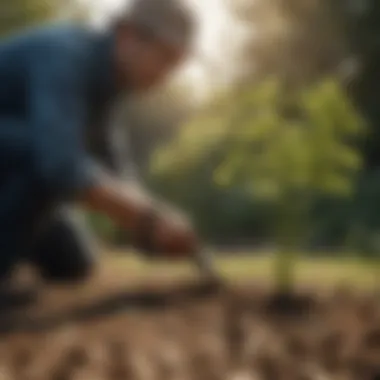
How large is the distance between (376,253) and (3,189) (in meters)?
0.53

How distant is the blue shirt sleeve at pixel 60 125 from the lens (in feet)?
3.78

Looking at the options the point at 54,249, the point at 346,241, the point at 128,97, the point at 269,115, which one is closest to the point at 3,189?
the point at 54,249

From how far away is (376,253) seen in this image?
120 centimetres

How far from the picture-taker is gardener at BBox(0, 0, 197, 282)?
1.16 m

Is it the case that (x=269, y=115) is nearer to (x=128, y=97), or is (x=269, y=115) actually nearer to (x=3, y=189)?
(x=128, y=97)

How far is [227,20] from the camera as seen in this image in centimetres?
118

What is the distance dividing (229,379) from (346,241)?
0.85 feet

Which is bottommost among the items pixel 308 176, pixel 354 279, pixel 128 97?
pixel 354 279

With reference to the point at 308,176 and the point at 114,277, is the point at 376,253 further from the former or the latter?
the point at 114,277

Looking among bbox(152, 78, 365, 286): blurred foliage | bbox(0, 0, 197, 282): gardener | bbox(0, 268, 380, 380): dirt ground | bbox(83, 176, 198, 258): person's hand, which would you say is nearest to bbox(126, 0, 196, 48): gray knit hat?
bbox(0, 0, 197, 282): gardener

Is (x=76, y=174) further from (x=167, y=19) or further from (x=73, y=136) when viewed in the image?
(x=167, y=19)

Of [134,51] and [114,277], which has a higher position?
[134,51]

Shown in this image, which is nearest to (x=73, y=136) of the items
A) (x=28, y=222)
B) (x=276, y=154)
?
Answer: (x=28, y=222)

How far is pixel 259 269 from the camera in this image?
1.18m
